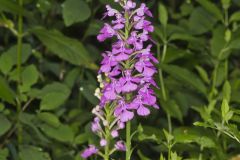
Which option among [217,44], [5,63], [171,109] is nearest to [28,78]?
[5,63]

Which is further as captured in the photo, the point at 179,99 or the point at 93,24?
the point at 179,99

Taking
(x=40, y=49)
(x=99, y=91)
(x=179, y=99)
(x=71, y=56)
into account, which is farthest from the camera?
(x=40, y=49)

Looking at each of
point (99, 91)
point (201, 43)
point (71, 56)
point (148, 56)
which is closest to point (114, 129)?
point (99, 91)

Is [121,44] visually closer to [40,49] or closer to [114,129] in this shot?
[114,129]

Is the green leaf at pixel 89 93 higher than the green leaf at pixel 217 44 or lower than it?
lower

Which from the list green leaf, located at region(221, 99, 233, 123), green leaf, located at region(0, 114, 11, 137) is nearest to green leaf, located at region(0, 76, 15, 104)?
green leaf, located at region(0, 114, 11, 137)

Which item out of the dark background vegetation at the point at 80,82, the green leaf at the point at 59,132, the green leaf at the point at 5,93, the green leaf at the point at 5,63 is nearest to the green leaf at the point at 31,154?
the dark background vegetation at the point at 80,82

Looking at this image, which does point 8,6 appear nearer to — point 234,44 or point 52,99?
point 52,99

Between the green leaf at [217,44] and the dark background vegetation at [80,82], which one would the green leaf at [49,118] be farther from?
the green leaf at [217,44]
